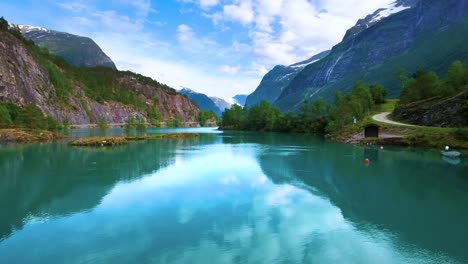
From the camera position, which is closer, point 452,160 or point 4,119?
point 452,160

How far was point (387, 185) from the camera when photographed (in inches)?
1590

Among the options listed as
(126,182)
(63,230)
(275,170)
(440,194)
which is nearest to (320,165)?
(275,170)

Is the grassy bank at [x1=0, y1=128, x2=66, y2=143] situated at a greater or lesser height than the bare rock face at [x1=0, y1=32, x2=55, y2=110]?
lesser

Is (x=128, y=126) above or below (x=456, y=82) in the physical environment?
below

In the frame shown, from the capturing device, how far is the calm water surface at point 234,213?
21000mm

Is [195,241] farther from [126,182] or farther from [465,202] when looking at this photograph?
[465,202]

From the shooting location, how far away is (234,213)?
29641mm

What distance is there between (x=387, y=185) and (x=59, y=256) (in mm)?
33935

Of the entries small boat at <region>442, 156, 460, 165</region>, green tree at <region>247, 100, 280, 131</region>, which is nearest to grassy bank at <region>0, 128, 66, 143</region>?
small boat at <region>442, 156, 460, 165</region>

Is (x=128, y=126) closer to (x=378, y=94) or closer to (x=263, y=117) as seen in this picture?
(x=263, y=117)

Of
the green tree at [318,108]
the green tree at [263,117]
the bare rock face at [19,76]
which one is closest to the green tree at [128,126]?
the bare rock face at [19,76]

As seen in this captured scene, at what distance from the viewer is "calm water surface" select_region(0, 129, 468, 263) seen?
21.0 metres

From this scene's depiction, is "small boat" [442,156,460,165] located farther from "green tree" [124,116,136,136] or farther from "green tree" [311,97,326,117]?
"green tree" [124,116,136,136]

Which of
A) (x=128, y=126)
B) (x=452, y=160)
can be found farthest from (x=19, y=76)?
(x=452, y=160)
